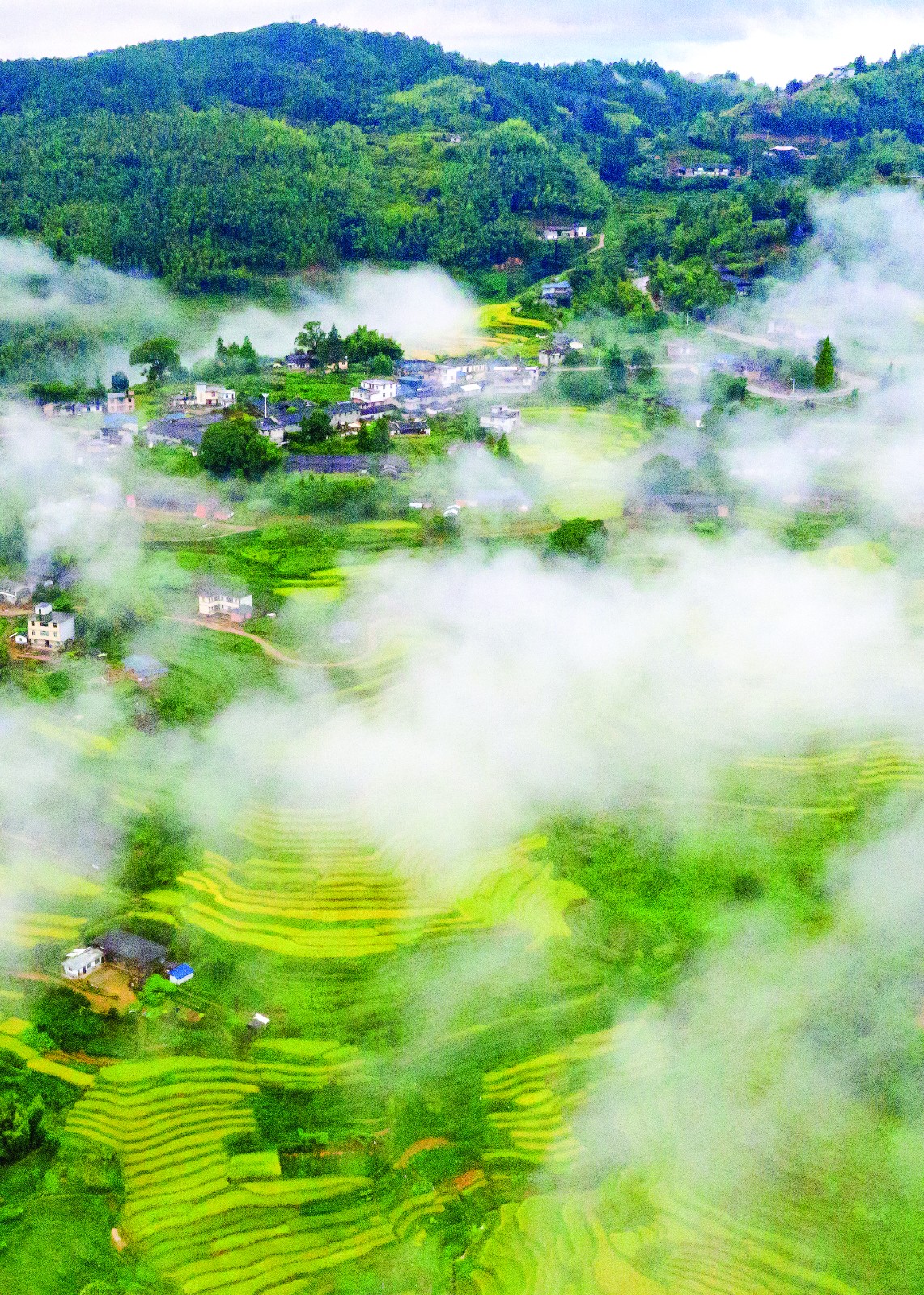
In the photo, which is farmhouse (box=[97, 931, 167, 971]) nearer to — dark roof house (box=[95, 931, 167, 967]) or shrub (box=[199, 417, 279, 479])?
dark roof house (box=[95, 931, 167, 967])

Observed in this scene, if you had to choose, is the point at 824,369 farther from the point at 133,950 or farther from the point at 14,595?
the point at 133,950

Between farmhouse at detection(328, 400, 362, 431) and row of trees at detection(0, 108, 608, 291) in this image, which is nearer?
farmhouse at detection(328, 400, 362, 431)

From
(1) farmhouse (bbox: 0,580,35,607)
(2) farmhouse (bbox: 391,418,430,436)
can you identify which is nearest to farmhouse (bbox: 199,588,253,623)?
(1) farmhouse (bbox: 0,580,35,607)

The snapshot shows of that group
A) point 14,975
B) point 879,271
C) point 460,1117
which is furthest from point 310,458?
point 879,271

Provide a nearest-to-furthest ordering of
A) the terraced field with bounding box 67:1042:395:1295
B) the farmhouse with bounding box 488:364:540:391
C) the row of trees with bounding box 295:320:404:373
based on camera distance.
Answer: the terraced field with bounding box 67:1042:395:1295
the farmhouse with bounding box 488:364:540:391
the row of trees with bounding box 295:320:404:373

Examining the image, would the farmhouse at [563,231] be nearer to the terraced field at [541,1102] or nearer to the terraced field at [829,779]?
the terraced field at [829,779]

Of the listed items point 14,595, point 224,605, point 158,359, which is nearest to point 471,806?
point 224,605
